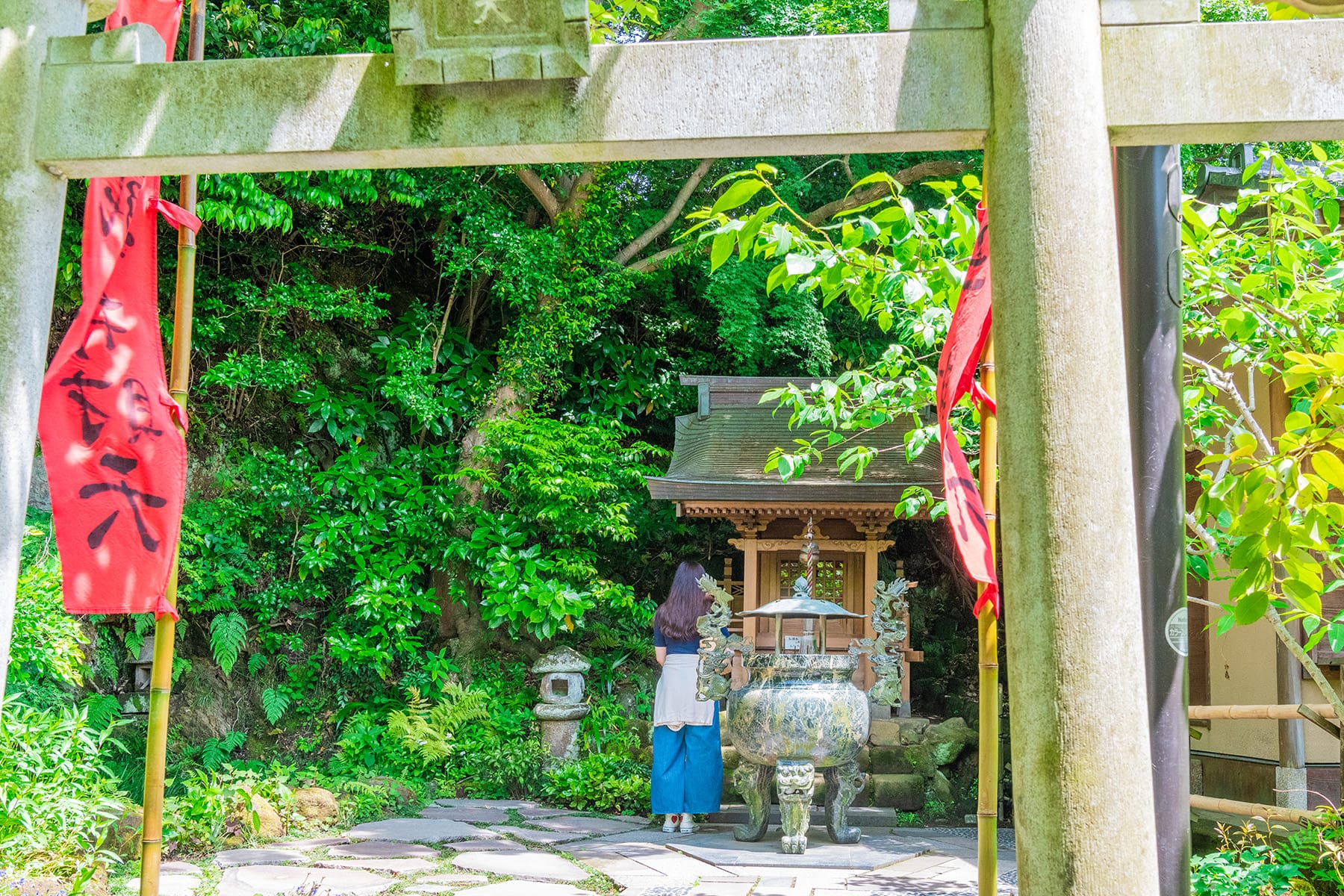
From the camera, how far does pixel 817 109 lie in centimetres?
243

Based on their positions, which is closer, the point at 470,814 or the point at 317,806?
the point at 317,806

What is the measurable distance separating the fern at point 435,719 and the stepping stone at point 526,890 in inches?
150

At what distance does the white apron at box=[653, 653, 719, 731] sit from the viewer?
731 cm

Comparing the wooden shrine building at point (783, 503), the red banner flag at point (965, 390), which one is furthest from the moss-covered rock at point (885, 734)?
the red banner flag at point (965, 390)

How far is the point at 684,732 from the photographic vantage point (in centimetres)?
739

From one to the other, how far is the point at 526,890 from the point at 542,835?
173 centimetres

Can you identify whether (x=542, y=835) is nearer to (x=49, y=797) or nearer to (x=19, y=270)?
(x=49, y=797)

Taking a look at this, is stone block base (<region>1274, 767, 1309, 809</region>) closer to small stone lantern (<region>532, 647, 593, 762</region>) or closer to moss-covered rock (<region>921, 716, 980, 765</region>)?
moss-covered rock (<region>921, 716, 980, 765</region>)

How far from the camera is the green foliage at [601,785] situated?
8133 millimetres

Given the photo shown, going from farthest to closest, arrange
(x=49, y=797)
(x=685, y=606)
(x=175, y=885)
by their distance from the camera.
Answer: (x=685, y=606), (x=175, y=885), (x=49, y=797)

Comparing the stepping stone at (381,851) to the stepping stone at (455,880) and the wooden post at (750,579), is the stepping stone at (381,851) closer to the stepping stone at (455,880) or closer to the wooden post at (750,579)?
the stepping stone at (455,880)

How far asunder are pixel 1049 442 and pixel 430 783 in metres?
7.85

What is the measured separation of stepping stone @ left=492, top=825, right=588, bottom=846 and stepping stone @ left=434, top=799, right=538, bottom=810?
3.10 ft

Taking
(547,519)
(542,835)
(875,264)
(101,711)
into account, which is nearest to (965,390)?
(875,264)
